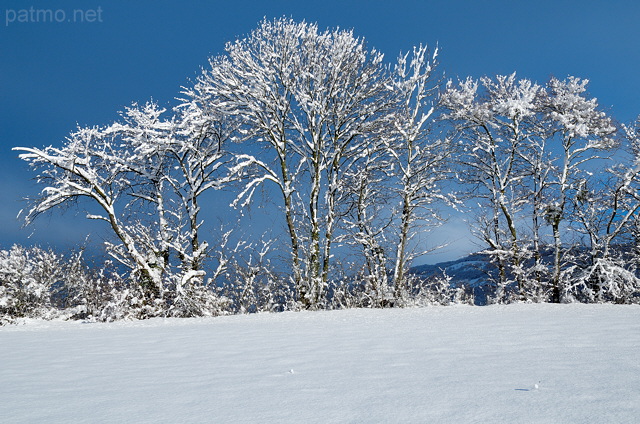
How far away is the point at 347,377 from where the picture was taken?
2648 mm

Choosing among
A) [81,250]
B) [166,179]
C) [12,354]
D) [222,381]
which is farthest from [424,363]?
[81,250]

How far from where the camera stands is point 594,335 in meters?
4.00

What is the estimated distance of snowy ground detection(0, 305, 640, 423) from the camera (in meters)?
1.87

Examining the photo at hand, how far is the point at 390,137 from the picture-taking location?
13555 millimetres

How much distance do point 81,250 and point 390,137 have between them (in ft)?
46.9

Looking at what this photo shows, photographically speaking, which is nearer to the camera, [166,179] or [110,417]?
[110,417]

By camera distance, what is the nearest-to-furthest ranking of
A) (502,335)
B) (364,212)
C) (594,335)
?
1. (594,335)
2. (502,335)
3. (364,212)

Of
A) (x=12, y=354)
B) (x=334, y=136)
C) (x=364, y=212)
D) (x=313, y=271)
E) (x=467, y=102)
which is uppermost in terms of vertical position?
(x=467, y=102)

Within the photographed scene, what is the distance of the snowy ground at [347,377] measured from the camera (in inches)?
73.5

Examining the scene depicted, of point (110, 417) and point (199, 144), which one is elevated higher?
point (199, 144)

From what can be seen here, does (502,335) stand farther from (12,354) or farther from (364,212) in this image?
(364,212)

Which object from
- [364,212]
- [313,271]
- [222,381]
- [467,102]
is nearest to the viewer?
[222,381]

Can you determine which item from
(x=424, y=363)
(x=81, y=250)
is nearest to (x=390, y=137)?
(x=424, y=363)

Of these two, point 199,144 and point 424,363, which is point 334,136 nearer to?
point 199,144
